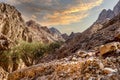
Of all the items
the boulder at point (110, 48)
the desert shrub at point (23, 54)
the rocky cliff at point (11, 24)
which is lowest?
the boulder at point (110, 48)

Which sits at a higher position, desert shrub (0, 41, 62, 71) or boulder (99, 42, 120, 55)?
desert shrub (0, 41, 62, 71)

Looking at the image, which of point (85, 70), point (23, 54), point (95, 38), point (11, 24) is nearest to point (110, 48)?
point (85, 70)

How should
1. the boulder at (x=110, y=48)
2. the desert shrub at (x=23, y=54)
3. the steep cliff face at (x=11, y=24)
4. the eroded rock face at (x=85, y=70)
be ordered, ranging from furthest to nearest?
the steep cliff face at (x=11, y=24) → the desert shrub at (x=23, y=54) → the boulder at (x=110, y=48) → the eroded rock face at (x=85, y=70)

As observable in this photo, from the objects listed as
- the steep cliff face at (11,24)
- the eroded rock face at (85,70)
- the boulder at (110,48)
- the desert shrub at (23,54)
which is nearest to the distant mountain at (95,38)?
the boulder at (110,48)

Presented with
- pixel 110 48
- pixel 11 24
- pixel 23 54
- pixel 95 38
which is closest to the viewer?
pixel 110 48

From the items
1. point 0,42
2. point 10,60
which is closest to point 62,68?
point 10,60

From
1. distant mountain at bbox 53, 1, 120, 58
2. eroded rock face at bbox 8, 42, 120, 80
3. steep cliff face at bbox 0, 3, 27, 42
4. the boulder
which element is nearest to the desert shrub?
steep cliff face at bbox 0, 3, 27, 42

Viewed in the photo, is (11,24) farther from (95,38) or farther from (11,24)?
(95,38)

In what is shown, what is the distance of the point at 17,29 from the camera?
4510 inches

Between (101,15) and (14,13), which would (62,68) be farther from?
(101,15)

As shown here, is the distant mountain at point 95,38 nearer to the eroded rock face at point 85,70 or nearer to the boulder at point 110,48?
the boulder at point 110,48

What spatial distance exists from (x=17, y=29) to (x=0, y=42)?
4778cm

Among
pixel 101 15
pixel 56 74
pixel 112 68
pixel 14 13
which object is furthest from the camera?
pixel 101 15

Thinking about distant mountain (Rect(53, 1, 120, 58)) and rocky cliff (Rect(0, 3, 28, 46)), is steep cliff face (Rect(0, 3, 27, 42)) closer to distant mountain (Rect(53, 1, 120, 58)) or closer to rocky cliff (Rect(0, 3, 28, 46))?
rocky cliff (Rect(0, 3, 28, 46))
